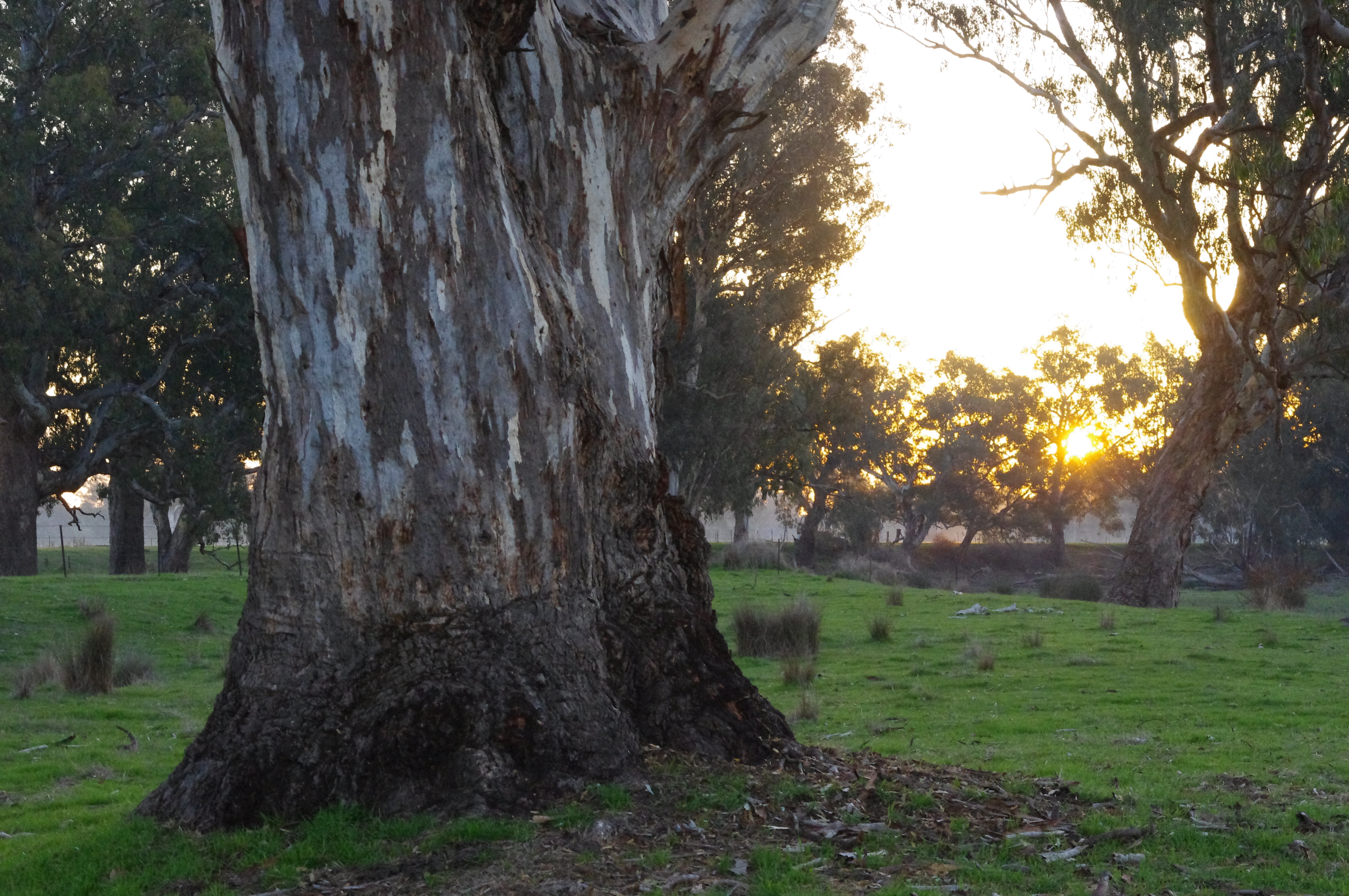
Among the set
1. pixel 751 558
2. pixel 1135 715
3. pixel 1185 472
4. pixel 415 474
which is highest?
pixel 1185 472

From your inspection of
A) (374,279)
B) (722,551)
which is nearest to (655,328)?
(374,279)

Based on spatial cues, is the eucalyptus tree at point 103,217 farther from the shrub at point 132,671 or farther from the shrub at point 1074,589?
the shrub at point 1074,589

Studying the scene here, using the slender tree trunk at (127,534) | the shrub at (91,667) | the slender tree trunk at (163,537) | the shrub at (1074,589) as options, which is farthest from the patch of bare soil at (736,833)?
the slender tree trunk at (127,534)

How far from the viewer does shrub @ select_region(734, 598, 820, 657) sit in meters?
13.4

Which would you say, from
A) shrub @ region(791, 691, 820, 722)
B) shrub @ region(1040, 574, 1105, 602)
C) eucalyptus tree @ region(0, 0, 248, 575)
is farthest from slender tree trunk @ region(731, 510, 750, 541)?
shrub @ region(791, 691, 820, 722)

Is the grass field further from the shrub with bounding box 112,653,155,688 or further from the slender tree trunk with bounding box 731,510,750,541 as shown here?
the slender tree trunk with bounding box 731,510,750,541

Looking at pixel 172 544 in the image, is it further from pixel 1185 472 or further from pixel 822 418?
pixel 1185 472

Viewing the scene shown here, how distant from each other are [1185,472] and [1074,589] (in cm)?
702

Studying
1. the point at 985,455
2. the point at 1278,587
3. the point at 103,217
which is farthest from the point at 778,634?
the point at 985,455

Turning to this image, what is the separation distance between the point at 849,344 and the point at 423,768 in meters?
24.1

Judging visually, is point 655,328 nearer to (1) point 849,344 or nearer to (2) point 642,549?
(2) point 642,549

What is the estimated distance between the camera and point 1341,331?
60.2 ft

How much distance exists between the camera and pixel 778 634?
44.4 ft

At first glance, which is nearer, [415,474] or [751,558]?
[415,474]
